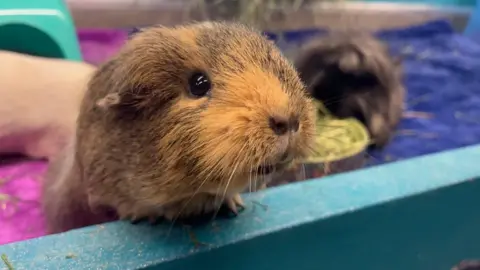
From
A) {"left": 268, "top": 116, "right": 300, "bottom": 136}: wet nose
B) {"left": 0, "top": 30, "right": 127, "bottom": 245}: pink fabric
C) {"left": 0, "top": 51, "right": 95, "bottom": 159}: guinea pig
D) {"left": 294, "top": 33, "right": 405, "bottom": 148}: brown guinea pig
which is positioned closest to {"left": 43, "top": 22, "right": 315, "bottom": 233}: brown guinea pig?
{"left": 268, "top": 116, "right": 300, "bottom": 136}: wet nose

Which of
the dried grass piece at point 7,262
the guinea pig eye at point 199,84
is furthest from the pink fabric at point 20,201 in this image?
the guinea pig eye at point 199,84

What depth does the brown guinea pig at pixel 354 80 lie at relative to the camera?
2066 mm

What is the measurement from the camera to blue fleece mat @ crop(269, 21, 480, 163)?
2105mm

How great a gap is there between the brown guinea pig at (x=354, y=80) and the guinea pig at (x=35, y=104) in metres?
0.75

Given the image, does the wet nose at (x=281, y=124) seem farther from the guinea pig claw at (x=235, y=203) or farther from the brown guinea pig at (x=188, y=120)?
the guinea pig claw at (x=235, y=203)

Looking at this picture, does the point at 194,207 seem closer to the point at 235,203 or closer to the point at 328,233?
the point at 235,203

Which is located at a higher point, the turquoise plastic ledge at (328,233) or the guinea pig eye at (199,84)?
the guinea pig eye at (199,84)

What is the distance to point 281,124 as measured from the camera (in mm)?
932

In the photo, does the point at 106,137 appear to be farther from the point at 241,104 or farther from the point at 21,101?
the point at 21,101

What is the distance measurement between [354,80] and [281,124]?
125 cm

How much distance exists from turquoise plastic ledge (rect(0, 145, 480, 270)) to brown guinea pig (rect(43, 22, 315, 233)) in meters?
0.07

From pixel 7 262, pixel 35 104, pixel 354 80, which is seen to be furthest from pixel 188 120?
pixel 354 80

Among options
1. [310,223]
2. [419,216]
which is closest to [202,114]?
[310,223]

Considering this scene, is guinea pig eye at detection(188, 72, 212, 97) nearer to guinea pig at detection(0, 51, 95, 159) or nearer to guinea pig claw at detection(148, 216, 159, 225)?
guinea pig claw at detection(148, 216, 159, 225)
